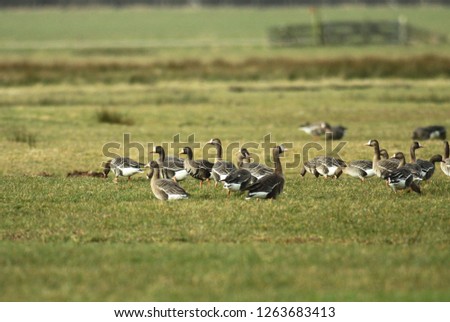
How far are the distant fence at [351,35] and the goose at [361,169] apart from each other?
61.8 m

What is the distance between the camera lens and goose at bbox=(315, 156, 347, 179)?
869 inches

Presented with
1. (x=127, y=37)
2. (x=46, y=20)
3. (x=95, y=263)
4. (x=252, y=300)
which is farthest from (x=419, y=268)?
(x=46, y=20)

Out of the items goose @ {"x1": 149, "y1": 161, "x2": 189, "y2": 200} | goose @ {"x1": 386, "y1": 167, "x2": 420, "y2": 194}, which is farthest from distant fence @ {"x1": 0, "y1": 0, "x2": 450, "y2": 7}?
goose @ {"x1": 149, "y1": 161, "x2": 189, "y2": 200}

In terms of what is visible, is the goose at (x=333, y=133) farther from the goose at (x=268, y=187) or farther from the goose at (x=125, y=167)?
the goose at (x=268, y=187)

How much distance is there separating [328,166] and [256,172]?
2384mm

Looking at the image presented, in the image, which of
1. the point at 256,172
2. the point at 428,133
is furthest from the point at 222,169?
the point at 428,133

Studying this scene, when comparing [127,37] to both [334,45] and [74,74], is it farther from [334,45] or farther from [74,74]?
[74,74]

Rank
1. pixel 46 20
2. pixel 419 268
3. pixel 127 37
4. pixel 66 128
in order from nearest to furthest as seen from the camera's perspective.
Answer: pixel 419 268
pixel 66 128
pixel 127 37
pixel 46 20

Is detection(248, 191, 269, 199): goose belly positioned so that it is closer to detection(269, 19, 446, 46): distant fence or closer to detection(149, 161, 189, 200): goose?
detection(149, 161, 189, 200): goose

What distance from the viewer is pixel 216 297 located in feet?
41.8

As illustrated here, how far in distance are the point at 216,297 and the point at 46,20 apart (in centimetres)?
12634

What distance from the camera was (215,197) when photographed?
1984 cm

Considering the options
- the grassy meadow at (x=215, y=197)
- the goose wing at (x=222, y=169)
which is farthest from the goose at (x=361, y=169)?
the goose wing at (x=222, y=169)

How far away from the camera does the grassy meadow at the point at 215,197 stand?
13438 mm
